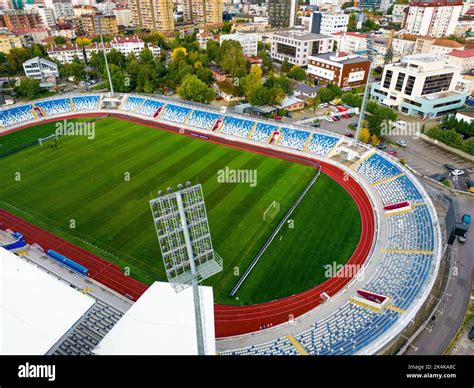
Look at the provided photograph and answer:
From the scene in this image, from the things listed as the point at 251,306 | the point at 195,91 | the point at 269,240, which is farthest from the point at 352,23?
the point at 251,306

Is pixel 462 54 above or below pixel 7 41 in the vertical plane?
below

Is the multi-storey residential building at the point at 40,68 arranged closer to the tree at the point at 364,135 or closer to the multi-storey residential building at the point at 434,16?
the tree at the point at 364,135

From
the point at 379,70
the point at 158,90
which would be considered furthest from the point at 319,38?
the point at 158,90

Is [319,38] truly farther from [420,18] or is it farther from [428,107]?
[420,18]

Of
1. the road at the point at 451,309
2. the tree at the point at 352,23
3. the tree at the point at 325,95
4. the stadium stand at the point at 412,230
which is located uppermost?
the tree at the point at 352,23

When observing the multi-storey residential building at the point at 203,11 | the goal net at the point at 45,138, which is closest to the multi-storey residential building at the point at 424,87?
the goal net at the point at 45,138

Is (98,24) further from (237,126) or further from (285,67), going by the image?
(237,126)
